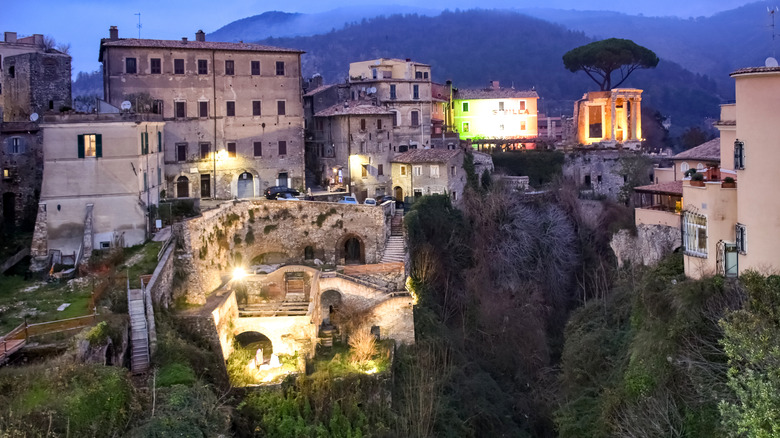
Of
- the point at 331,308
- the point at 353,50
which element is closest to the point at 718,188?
the point at 331,308

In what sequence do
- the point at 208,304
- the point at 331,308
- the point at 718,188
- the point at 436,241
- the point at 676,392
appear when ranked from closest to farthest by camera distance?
1. the point at 676,392
2. the point at 718,188
3. the point at 208,304
4. the point at 331,308
5. the point at 436,241

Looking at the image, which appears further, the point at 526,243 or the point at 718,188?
the point at 526,243

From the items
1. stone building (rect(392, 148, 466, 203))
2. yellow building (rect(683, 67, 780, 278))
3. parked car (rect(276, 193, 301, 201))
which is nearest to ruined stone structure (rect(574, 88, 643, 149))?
stone building (rect(392, 148, 466, 203))

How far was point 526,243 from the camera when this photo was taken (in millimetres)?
41750

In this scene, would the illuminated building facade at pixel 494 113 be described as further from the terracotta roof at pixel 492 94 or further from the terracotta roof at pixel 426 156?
the terracotta roof at pixel 426 156

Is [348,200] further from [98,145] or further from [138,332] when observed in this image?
[138,332]

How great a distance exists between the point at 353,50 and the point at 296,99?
81147 millimetres

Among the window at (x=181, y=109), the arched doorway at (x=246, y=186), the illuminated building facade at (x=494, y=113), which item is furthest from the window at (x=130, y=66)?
the illuminated building facade at (x=494, y=113)

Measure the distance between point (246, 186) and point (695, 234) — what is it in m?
26.5

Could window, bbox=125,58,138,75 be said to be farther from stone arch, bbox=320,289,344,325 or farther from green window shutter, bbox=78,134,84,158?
stone arch, bbox=320,289,344,325

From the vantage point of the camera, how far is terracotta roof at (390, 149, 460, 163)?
141 ft

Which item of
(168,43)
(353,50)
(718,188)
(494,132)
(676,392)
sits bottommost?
(676,392)

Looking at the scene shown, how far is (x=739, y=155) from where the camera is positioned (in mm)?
21250

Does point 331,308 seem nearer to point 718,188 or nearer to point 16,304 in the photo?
point 16,304
